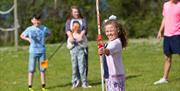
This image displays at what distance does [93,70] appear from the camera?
1315 centimetres

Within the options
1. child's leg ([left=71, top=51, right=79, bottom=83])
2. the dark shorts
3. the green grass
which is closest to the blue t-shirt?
child's leg ([left=71, top=51, right=79, bottom=83])

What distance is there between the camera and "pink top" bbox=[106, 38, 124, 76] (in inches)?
287

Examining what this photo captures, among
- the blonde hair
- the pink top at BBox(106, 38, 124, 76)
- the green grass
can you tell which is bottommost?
the green grass

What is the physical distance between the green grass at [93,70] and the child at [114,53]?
2.58 metres

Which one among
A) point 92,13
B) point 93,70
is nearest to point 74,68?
point 93,70

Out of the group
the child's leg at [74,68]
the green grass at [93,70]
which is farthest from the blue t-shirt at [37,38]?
the green grass at [93,70]

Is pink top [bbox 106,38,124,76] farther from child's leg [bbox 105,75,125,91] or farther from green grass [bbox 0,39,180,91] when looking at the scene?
green grass [bbox 0,39,180,91]

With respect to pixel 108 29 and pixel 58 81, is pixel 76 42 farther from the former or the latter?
pixel 108 29

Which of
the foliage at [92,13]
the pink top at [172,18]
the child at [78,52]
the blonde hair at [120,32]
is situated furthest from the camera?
the foliage at [92,13]

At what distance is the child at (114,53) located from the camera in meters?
7.30

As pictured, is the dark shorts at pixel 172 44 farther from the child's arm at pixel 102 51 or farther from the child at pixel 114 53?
the child's arm at pixel 102 51

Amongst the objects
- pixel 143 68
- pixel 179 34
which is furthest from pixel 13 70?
pixel 179 34

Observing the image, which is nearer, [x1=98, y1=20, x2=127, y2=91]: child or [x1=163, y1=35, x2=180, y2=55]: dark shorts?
[x1=98, y1=20, x2=127, y2=91]: child

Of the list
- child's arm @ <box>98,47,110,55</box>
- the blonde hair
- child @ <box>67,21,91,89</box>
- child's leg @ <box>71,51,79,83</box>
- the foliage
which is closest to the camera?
child's arm @ <box>98,47,110,55</box>
